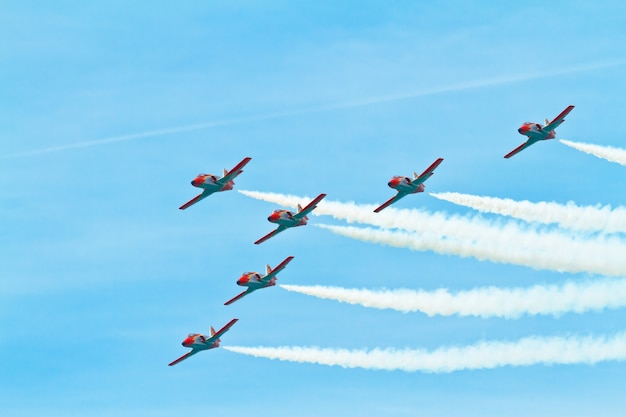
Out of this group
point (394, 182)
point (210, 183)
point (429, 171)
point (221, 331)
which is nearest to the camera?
point (429, 171)

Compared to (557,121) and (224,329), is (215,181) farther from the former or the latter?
(557,121)

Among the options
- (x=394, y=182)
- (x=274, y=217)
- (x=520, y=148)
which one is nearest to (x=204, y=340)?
(x=274, y=217)

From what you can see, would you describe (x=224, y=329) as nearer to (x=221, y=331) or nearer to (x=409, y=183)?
(x=221, y=331)

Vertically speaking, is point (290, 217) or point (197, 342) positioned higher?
point (290, 217)

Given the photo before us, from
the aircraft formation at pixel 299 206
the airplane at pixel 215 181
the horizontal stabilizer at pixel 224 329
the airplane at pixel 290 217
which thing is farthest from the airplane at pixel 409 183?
the horizontal stabilizer at pixel 224 329

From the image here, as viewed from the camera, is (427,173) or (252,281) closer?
(427,173)

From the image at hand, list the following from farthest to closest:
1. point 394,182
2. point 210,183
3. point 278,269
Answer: point 278,269 → point 210,183 → point 394,182

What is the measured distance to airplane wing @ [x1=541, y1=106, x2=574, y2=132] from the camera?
173 meters

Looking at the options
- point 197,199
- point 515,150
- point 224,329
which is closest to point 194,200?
point 197,199

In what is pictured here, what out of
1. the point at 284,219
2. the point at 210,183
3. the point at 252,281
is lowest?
the point at 252,281

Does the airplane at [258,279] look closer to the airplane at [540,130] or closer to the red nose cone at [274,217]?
the red nose cone at [274,217]

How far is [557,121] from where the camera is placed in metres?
175

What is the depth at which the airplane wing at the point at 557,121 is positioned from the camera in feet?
568

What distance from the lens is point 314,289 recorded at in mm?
182625
